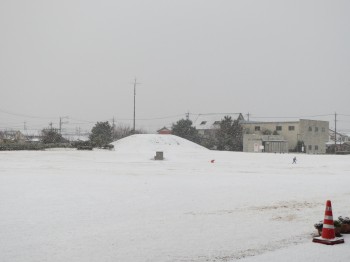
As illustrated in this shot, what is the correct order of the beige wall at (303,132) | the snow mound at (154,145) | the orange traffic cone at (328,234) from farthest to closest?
the beige wall at (303,132)
the snow mound at (154,145)
the orange traffic cone at (328,234)

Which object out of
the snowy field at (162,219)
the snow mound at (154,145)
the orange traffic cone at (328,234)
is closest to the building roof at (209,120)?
the snow mound at (154,145)

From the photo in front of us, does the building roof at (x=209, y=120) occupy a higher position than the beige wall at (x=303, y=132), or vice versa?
the building roof at (x=209, y=120)

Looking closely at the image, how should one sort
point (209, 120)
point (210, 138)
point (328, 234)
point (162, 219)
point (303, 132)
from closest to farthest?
point (328, 234) < point (162, 219) < point (303, 132) < point (210, 138) < point (209, 120)

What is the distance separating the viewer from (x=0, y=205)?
11.7 meters

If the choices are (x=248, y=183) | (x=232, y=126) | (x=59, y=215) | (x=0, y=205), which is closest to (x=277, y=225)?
(x=59, y=215)

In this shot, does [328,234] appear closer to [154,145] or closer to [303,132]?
[154,145]

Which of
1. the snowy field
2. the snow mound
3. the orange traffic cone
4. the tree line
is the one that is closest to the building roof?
the tree line

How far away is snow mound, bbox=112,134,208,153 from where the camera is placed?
152 feet

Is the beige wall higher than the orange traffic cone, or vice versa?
the beige wall

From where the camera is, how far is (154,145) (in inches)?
1923

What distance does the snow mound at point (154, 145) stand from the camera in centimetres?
4644

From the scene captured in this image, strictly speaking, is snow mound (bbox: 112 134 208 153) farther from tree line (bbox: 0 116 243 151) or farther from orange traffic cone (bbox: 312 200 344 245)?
orange traffic cone (bbox: 312 200 344 245)

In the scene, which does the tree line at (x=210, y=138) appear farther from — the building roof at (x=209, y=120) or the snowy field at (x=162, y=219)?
the snowy field at (x=162, y=219)

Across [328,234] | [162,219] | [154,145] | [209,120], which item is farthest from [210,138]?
[328,234]
